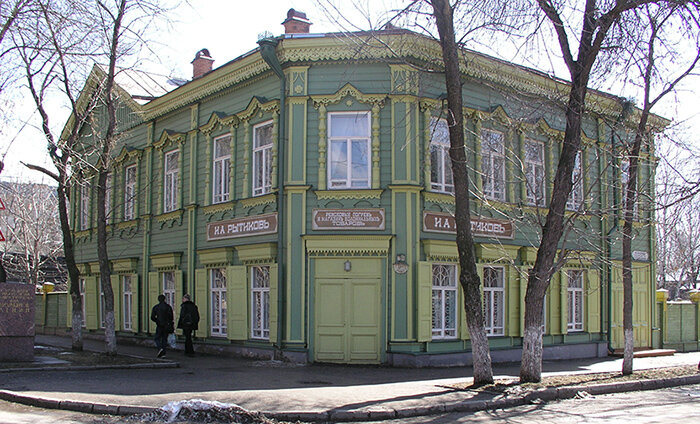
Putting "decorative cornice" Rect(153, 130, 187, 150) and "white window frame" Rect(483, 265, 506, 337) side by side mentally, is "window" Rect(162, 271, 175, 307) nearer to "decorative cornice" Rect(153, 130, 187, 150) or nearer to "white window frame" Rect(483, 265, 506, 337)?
"decorative cornice" Rect(153, 130, 187, 150)

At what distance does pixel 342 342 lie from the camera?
15914 mm

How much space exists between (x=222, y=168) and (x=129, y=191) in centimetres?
623

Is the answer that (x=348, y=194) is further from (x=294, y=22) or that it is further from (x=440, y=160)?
(x=294, y=22)

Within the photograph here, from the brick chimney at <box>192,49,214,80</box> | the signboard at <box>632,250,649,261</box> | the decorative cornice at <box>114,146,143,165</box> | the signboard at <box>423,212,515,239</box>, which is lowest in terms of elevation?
the signboard at <box>632,250,649,261</box>

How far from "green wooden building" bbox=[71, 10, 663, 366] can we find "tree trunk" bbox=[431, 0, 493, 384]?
0.79m

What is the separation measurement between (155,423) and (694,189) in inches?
442

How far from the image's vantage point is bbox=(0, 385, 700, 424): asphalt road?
376 inches

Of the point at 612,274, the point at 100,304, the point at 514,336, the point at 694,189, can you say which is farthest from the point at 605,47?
Answer: the point at 100,304

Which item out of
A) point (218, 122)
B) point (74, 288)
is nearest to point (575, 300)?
point (218, 122)

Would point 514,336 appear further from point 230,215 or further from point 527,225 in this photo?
point 230,215

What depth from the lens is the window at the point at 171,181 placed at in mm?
21531

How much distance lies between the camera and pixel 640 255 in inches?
891

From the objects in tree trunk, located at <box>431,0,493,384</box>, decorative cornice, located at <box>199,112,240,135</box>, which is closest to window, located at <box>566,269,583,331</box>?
tree trunk, located at <box>431,0,493,384</box>

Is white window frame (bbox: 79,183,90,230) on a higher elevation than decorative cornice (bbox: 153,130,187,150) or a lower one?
lower
